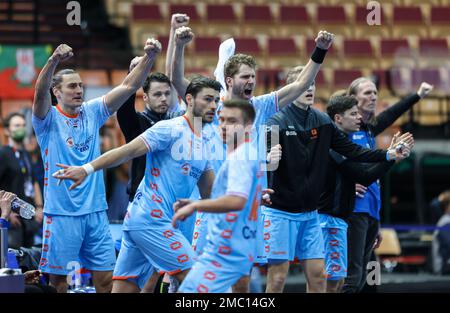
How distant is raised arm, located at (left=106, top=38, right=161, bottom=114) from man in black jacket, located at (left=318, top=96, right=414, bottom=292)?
1796mm

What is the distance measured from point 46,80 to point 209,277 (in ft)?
6.96

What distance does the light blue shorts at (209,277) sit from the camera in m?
5.19

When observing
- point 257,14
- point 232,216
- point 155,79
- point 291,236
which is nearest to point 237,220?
point 232,216

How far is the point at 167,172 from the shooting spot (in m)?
6.02

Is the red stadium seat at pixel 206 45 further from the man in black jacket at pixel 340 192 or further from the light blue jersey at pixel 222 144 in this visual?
the light blue jersey at pixel 222 144

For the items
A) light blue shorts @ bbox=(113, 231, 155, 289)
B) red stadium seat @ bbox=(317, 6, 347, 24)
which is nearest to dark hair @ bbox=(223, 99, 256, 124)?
light blue shorts @ bbox=(113, 231, 155, 289)

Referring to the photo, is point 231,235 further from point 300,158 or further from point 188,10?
point 188,10

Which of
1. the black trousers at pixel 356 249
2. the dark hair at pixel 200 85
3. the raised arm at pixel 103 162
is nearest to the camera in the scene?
the raised arm at pixel 103 162

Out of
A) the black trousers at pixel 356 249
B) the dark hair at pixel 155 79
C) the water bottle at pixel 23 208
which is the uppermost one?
the dark hair at pixel 155 79

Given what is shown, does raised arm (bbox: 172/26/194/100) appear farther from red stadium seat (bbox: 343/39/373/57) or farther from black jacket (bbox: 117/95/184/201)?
red stadium seat (bbox: 343/39/373/57)

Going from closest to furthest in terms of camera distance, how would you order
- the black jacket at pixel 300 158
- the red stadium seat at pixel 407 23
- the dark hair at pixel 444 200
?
the black jacket at pixel 300 158
the dark hair at pixel 444 200
the red stadium seat at pixel 407 23

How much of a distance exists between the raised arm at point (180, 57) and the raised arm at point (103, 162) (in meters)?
1.02

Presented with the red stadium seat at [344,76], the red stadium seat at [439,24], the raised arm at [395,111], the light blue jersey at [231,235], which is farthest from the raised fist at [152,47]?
the red stadium seat at [439,24]
